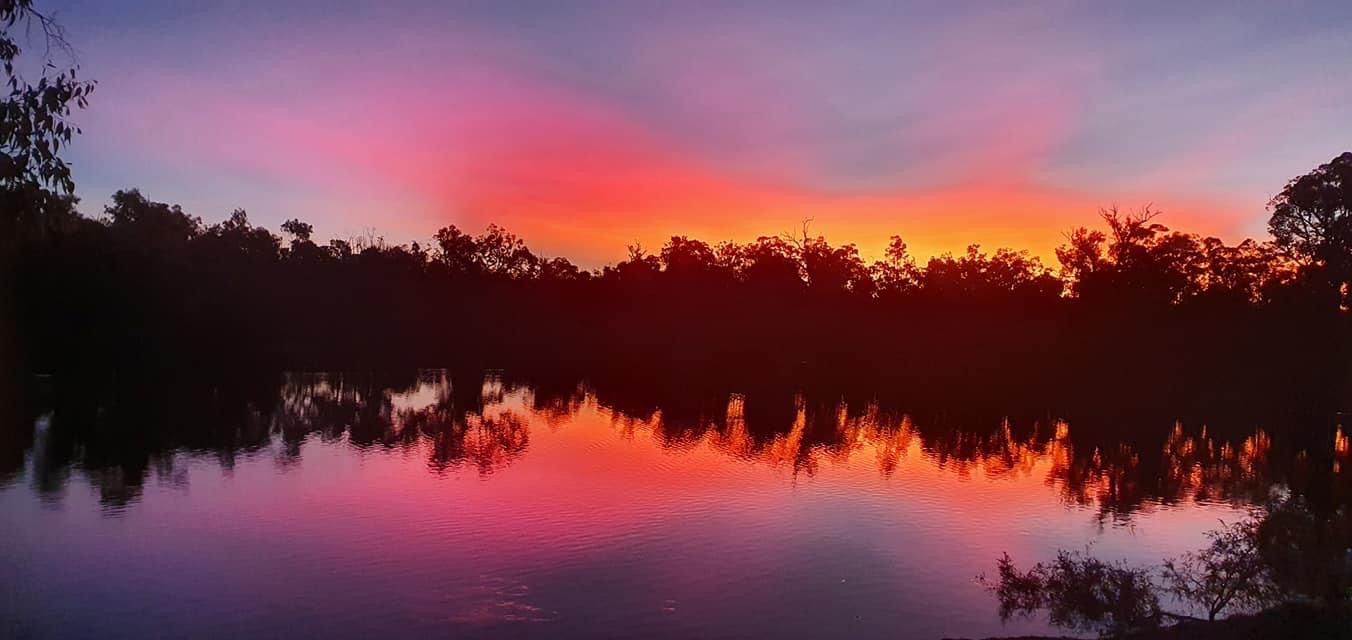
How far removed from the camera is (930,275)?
90.2m

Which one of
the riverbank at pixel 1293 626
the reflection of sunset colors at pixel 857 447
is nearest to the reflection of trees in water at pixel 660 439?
the reflection of sunset colors at pixel 857 447

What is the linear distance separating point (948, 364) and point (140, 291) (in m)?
56.1

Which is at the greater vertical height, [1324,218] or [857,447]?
[1324,218]

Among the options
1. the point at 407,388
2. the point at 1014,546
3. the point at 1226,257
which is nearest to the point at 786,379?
the point at 407,388

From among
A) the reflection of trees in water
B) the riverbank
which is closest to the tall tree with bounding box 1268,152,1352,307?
the reflection of trees in water

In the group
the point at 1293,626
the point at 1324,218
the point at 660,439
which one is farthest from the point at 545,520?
the point at 1324,218

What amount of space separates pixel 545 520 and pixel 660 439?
12796mm

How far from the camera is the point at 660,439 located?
102ft

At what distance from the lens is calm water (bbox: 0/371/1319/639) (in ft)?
42.0

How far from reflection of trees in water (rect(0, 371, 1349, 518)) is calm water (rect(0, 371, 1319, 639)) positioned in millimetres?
195

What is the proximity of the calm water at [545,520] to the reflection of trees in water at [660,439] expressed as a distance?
0.64ft

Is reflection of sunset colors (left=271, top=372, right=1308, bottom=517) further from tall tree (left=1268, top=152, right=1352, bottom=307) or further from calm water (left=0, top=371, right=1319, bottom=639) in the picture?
tall tree (left=1268, top=152, right=1352, bottom=307)

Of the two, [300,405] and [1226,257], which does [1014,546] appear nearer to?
[300,405]

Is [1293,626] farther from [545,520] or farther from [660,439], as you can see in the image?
[660,439]
